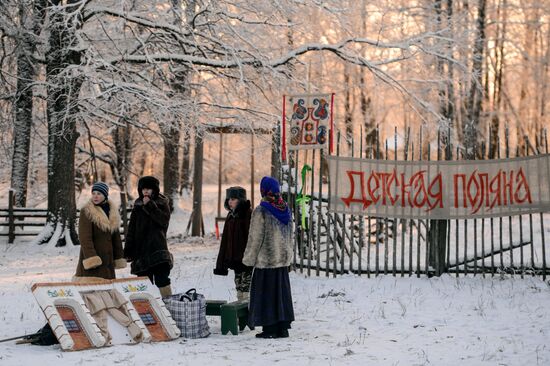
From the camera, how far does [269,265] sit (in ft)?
25.9

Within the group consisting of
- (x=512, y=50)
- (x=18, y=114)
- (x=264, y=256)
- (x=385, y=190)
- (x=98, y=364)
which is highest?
(x=512, y=50)

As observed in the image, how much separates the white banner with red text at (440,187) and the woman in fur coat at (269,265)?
336cm

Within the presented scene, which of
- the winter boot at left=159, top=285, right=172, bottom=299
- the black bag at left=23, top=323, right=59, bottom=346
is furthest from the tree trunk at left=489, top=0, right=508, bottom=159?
the black bag at left=23, top=323, right=59, bottom=346

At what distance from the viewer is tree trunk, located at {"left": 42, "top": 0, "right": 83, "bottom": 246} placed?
53.4 feet

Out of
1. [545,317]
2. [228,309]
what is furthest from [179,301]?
[545,317]

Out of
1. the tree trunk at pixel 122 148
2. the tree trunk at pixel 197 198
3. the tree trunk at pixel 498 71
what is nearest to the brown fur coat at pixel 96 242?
the tree trunk at pixel 197 198

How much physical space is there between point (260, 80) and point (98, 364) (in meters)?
11.8

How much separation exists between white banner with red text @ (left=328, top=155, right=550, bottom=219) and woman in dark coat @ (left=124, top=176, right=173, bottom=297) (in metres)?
3.36

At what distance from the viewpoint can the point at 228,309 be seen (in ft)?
26.1

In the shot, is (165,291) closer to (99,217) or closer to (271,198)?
(99,217)

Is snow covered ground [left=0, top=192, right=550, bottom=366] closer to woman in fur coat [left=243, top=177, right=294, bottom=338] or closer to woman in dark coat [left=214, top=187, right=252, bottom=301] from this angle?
woman in fur coat [left=243, top=177, right=294, bottom=338]

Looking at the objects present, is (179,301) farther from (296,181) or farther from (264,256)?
(296,181)

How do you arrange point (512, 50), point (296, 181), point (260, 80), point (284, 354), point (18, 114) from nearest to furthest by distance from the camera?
point (284, 354)
point (296, 181)
point (260, 80)
point (18, 114)
point (512, 50)

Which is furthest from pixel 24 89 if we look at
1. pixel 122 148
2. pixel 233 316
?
pixel 122 148
